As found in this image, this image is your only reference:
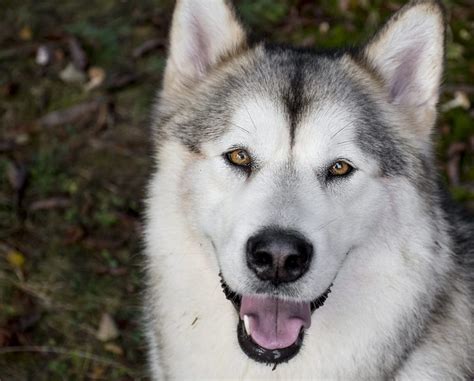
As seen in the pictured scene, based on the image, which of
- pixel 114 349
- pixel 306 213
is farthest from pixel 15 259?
pixel 306 213

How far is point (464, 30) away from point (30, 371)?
4.59 m

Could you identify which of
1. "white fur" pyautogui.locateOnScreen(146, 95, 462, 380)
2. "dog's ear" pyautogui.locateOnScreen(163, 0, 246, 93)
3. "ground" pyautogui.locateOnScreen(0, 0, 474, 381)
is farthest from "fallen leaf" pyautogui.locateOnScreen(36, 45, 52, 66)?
"white fur" pyautogui.locateOnScreen(146, 95, 462, 380)

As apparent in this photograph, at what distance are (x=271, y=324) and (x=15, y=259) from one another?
2485mm

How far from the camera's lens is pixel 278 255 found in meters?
2.61

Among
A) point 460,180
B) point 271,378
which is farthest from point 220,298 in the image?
point 460,180

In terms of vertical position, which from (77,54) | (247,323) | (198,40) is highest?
(198,40)

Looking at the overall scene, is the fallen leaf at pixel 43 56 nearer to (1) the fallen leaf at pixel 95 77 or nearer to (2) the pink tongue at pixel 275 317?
(1) the fallen leaf at pixel 95 77

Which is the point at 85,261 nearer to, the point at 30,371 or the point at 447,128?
the point at 30,371

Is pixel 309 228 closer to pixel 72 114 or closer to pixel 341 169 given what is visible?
pixel 341 169

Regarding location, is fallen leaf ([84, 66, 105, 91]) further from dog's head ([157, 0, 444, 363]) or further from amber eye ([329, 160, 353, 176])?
amber eye ([329, 160, 353, 176])

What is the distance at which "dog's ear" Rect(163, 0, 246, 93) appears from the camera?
3195 millimetres

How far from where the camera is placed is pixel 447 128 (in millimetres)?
5578

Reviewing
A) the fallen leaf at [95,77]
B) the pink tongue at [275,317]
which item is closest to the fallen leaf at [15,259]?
the fallen leaf at [95,77]

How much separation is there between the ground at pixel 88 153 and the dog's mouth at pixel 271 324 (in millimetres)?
1294
